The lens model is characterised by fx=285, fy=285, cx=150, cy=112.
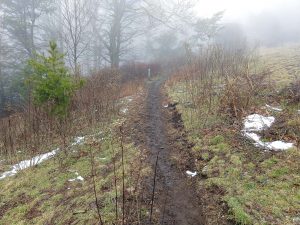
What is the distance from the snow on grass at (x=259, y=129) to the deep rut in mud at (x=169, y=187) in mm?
1793

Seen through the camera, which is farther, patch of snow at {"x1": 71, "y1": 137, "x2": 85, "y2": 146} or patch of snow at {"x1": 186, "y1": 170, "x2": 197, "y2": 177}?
patch of snow at {"x1": 71, "y1": 137, "x2": 85, "y2": 146}

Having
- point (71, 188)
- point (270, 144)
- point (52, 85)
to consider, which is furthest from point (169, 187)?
point (52, 85)

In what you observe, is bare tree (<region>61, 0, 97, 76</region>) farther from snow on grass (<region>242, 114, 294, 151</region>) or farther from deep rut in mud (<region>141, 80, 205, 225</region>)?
snow on grass (<region>242, 114, 294, 151</region>)

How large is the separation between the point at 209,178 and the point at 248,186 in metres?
0.79

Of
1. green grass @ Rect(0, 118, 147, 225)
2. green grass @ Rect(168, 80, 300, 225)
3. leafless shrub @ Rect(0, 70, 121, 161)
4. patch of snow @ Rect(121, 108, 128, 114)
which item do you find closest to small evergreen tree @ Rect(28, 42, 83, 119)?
leafless shrub @ Rect(0, 70, 121, 161)

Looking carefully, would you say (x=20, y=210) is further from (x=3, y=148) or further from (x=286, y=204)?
(x=286, y=204)

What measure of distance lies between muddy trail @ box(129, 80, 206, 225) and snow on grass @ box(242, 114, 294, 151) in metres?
1.49

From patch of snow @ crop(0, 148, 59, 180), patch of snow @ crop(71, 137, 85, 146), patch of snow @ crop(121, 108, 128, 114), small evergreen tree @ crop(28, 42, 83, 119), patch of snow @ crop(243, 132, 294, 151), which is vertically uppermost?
small evergreen tree @ crop(28, 42, 83, 119)

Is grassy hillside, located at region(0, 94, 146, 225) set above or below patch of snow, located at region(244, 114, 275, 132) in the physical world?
below

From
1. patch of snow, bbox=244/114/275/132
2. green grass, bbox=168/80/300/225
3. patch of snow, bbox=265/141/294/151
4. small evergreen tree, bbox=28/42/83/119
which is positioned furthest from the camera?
small evergreen tree, bbox=28/42/83/119

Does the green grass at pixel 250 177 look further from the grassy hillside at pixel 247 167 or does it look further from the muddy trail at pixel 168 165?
the muddy trail at pixel 168 165

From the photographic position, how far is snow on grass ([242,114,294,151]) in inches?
234

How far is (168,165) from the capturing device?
6.36 m

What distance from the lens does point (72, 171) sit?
6562 mm
